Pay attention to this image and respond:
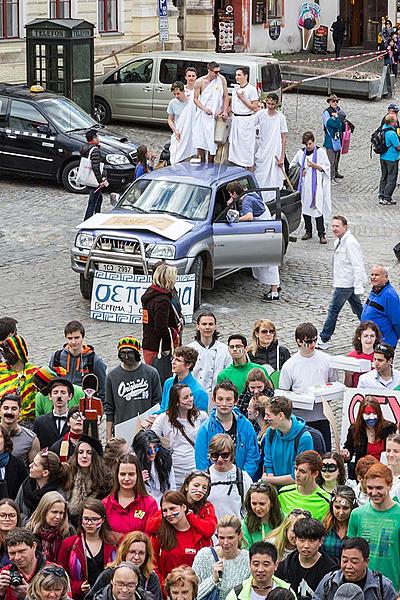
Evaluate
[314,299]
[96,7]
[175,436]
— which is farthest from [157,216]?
[96,7]

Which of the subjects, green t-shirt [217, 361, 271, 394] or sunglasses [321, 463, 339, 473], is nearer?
sunglasses [321, 463, 339, 473]

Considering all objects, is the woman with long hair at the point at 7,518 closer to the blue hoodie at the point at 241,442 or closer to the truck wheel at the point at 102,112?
the blue hoodie at the point at 241,442

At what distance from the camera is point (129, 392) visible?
11320mm

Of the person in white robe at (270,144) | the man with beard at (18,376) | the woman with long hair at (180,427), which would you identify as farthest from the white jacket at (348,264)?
the person in white robe at (270,144)

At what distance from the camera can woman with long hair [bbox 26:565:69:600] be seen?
7.54 m

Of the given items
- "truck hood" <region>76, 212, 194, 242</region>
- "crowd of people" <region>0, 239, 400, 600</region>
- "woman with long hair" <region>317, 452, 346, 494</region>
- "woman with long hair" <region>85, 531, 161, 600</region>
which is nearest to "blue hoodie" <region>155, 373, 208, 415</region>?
"crowd of people" <region>0, 239, 400, 600</region>

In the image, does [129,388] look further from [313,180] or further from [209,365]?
[313,180]

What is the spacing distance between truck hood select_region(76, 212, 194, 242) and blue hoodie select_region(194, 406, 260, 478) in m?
6.57

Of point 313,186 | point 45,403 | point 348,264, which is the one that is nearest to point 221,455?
point 45,403

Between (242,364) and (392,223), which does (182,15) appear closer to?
(392,223)

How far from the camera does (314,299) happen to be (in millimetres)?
17766

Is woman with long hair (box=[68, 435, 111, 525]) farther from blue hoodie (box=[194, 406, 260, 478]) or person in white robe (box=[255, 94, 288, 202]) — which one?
person in white robe (box=[255, 94, 288, 202])

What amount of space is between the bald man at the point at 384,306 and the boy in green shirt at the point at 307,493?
447 centimetres

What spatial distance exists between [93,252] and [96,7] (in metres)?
17.8
